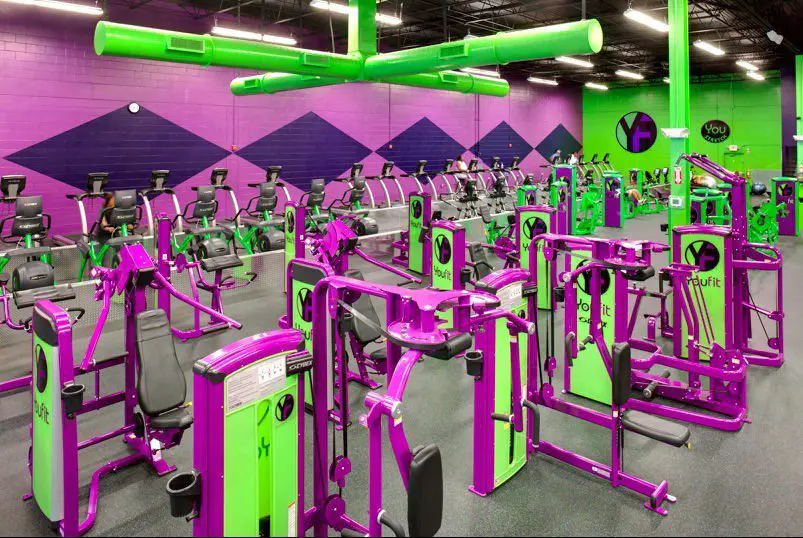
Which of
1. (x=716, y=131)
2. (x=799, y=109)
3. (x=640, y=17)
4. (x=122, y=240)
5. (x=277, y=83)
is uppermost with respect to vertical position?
(x=716, y=131)

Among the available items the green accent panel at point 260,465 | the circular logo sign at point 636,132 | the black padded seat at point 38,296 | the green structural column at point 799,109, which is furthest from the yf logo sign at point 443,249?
the circular logo sign at point 636,132

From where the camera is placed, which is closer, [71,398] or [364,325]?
[71,398]

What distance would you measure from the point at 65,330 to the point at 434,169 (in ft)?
47.6

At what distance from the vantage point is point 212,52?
7.50 metres

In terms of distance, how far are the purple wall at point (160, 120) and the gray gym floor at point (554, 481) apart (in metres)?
6.64

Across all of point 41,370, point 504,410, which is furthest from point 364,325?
point 41,370

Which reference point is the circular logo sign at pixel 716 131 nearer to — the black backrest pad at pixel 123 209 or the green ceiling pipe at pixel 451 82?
the green ceiling pipe at pixel 451 82

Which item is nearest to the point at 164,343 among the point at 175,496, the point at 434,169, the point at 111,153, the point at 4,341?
the point at 175,496

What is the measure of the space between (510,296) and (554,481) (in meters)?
1.12

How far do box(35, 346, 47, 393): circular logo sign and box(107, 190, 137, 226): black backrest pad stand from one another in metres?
5.55

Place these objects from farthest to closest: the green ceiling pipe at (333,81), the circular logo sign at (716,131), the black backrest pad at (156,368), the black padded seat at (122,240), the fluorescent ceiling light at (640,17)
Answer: the circular logo sign at (716,131) → the green ceiling pipe at (333,81) → the fluorescent ceiling light at (640,17) → the black padded seat at (122,240) → the black backrest pad at (156,368)

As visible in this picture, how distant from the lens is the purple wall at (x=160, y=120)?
9602mm

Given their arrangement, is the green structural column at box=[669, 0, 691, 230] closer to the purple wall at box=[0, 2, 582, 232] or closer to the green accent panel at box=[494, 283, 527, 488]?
the green accent panel at box=[494, 283, 527, 488]

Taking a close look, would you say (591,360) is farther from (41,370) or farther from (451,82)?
(451,82)
